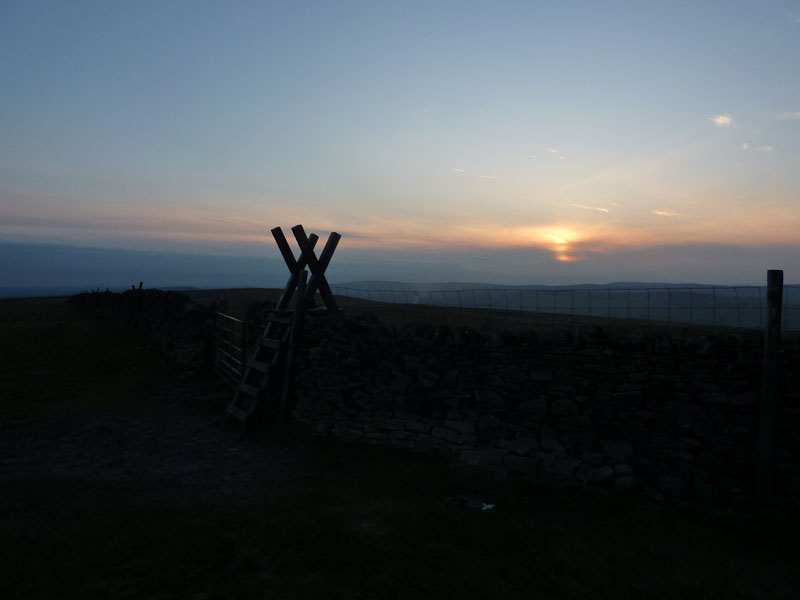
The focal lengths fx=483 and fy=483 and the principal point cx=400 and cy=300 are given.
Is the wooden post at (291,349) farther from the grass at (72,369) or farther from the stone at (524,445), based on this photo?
the stone at (524,445)

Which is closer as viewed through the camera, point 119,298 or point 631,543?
point 631,543

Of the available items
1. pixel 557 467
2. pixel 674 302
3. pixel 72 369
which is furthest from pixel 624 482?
pixel 72 369

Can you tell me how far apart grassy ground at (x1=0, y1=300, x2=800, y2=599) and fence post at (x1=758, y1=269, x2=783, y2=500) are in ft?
1.31

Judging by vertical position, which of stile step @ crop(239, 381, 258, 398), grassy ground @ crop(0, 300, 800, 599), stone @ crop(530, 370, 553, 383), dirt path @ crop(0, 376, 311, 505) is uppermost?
stone @ crop(530, 370, 553, 383)

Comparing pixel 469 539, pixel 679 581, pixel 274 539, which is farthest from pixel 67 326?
pixel 679 581

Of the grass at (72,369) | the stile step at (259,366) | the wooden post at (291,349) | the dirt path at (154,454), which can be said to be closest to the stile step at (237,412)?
the dirt path at (154,454)

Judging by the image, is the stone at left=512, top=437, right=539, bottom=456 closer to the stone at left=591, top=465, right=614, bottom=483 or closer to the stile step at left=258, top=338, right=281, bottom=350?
the stone at left=591, top=465, right=614, bottom=483

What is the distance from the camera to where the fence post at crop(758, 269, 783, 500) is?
19.8 feet

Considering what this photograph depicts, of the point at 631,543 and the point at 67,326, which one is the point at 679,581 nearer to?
the point at 631,543

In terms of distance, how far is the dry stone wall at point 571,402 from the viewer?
6.33m

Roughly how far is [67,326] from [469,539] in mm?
26439

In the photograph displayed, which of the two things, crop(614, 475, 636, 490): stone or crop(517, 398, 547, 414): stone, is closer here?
crop(614, 475, 636, 490): stone

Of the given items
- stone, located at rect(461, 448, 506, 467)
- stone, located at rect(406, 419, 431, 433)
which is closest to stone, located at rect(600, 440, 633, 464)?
stone, located at rect(461, 448, 506, 467)

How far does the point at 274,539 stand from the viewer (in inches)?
219
